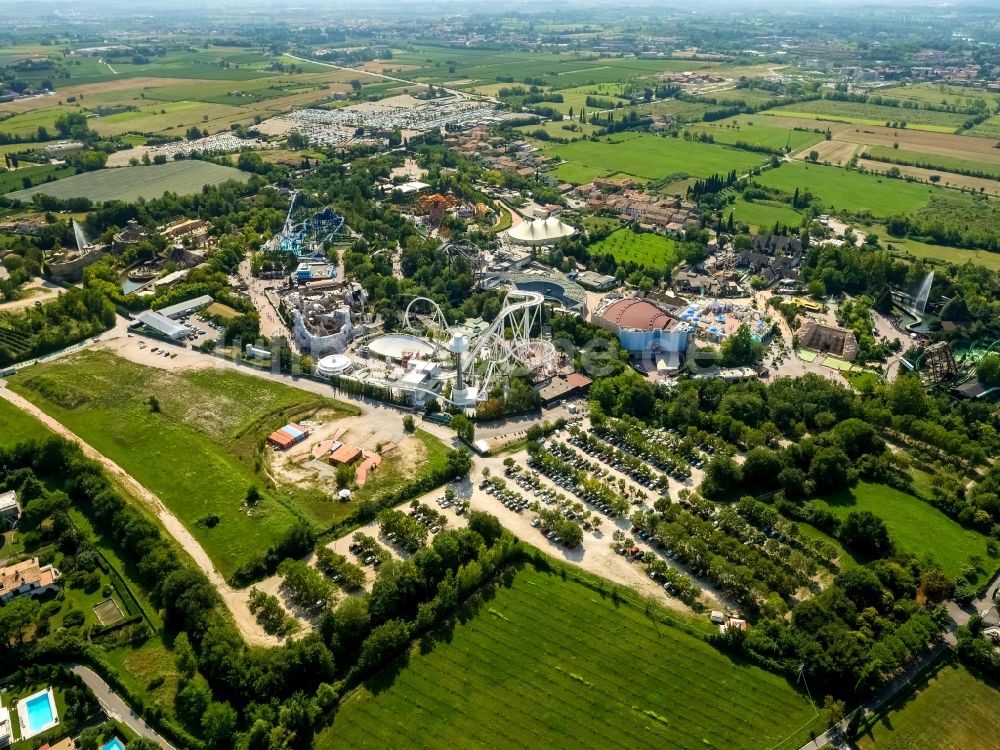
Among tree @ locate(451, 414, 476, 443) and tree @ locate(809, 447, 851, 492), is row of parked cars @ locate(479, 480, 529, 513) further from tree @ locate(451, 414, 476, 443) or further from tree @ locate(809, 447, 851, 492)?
tree @ locate(809, 447, 851, 492)

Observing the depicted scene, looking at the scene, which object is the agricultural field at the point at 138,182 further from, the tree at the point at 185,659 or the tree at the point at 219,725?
the tree at the point at 219,725

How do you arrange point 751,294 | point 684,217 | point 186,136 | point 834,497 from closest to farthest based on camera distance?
point 834,497 < point 751,294 < point 684,217 < point 186,136

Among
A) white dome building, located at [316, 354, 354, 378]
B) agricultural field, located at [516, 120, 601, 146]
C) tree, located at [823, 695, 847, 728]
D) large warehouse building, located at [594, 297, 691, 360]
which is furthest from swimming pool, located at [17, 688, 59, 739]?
agricultural field, located at [516, 120, 601, 146]

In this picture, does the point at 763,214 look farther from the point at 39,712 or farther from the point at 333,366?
the point at 39,712

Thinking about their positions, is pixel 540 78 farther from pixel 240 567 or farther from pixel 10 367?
pixel 240 567

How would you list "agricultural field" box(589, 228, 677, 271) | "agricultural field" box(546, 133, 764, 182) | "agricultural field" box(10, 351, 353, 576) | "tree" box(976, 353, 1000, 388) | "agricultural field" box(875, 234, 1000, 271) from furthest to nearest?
"agricultural field" box(546, 133, 764, 182) < "agricultural field" box(589, 228, 677, 271) < "agricultural field" box(875, 234, 1000, 271) < "tree" box(976, 353, 1000, 388) < "agricultural field" box(10, 351, 353, 576)

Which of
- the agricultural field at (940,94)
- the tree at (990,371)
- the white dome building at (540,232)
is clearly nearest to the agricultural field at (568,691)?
the tree at (990,371)

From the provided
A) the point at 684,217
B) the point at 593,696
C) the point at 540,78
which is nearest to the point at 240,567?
the point at 593,696

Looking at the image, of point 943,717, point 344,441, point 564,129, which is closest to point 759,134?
point 564,129
